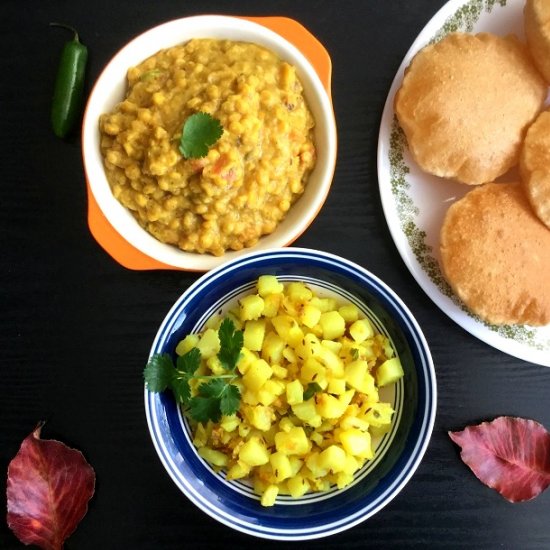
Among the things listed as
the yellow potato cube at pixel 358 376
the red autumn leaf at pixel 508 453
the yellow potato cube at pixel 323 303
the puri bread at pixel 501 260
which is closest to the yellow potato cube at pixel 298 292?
the yellow potato cube at pixel 323 303

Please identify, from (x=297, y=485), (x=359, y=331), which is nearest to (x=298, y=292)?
(x=359, y=331)

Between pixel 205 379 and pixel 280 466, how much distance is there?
0.32 meters

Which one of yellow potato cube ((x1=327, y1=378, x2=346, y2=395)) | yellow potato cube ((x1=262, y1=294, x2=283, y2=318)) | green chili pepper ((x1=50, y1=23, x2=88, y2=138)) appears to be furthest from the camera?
green chili pepper ((x1=50, y1=23, x2=88, y2=138))

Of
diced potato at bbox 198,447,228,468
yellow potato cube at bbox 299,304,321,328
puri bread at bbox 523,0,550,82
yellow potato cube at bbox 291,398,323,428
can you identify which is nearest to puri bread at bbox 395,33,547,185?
puri bread at bbox 523,0,550,82

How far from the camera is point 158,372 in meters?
1.79

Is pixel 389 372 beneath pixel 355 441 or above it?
above

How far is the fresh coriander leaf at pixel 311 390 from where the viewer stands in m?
1.76

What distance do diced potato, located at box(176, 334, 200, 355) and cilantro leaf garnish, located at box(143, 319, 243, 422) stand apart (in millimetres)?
35

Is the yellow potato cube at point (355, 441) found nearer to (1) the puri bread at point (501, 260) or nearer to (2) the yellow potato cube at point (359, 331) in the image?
(2) the yellow potato cube at point (359, 331)

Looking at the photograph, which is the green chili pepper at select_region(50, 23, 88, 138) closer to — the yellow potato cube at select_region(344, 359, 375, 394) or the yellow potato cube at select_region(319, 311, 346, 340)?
the yellow potato cube at select_region(319, 311, 346, 340)

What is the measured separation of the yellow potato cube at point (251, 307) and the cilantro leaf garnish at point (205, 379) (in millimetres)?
67

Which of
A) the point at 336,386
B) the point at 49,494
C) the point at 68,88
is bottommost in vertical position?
the point at 49,494

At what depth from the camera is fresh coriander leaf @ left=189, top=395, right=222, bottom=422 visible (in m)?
1.74

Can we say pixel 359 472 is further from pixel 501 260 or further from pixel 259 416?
pixel 501 260
